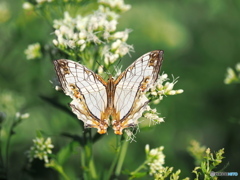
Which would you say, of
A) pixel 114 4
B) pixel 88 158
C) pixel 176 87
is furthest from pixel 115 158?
pixel 176 87

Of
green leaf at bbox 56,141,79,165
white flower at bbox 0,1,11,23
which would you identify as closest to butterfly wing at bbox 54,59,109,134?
green leaf at bbox 56,141,79,165

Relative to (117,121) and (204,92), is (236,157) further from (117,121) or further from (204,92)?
(117,121)

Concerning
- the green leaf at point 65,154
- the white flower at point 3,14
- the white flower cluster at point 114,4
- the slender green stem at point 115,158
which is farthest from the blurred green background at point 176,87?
the slender green stem at point 115,158

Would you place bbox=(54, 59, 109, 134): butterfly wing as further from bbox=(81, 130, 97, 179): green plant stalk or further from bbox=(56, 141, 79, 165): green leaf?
bbox=(56, 141, 79, 165): green leaf

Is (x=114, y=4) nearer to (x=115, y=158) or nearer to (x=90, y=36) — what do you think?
(x=90, y=36)

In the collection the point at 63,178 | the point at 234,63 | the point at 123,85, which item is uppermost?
the point at 234,63

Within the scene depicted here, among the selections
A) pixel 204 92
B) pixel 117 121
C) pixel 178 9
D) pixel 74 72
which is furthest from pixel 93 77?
pixel 178 9
